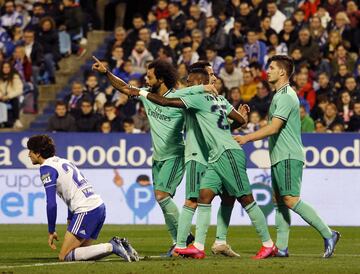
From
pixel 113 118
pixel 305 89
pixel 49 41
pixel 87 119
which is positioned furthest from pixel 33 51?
pixel 305 89

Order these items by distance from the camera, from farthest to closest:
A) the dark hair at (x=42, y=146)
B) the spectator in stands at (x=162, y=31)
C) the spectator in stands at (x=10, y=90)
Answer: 1. the spectator in stands at (x=162, y=31)
2. the spectator in stands at (x=10, y=90)
3. the dark hair at (x=42, y=146)

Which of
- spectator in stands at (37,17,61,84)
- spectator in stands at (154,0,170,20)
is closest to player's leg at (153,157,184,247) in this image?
spectator in stands at (154,0,170,20)

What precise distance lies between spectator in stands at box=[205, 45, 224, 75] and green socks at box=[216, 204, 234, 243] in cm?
1214

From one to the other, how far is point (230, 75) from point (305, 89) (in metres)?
1.82

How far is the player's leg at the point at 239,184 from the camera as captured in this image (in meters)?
14.6

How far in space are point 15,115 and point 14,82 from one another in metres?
0.80

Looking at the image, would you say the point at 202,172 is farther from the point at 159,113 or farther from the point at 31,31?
the point at 31,31

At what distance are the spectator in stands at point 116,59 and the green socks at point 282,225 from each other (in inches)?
530

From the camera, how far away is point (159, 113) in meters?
15.6

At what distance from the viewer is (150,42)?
28.4 m

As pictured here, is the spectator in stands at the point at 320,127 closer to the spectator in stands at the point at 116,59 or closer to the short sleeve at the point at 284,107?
the spectator in stands at the point at 116,59

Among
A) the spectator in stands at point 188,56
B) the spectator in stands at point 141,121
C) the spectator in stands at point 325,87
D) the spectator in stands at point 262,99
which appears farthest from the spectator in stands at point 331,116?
the spectator in stands at point 188,56

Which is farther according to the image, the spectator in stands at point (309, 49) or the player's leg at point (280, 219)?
the spectator in stands at point (309, 49)

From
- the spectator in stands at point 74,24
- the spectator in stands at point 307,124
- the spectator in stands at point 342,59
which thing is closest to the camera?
the spectator in stands at point 307,124
